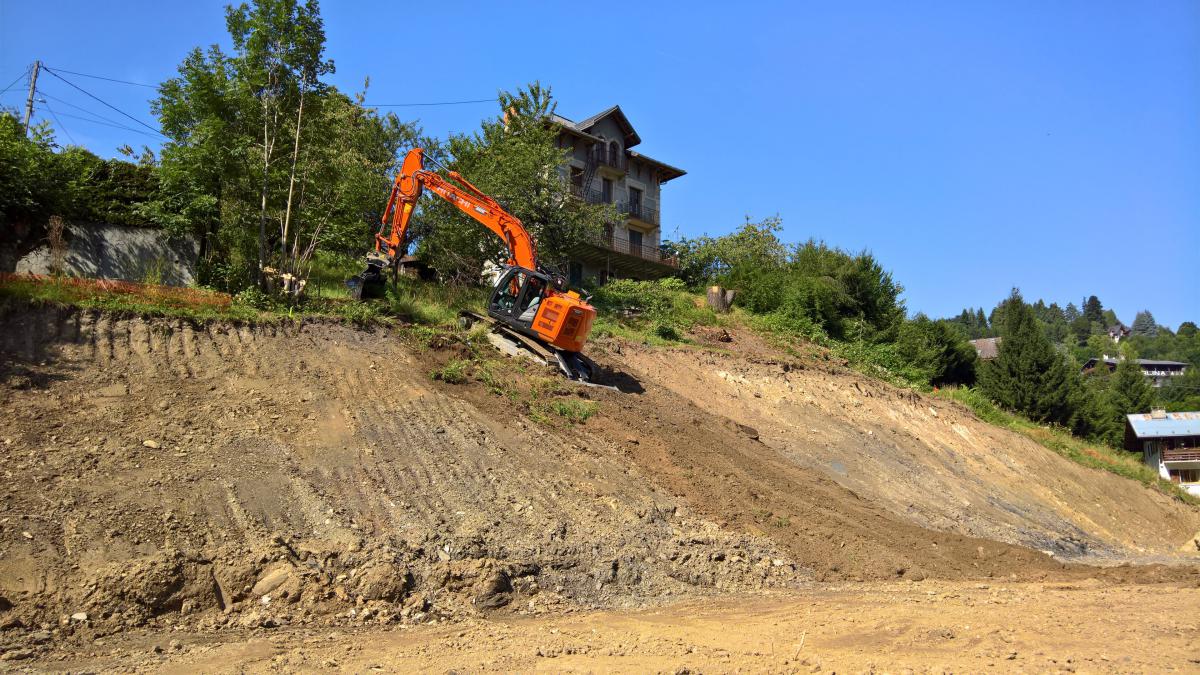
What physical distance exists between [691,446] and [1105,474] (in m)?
17.0

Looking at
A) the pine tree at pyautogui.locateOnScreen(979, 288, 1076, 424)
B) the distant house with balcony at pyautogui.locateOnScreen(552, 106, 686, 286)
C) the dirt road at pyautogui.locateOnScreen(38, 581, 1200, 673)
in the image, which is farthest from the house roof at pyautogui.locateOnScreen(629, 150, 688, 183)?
the dirt road at pyautogui.locateOnScreen(38, 581, 1200, 673)

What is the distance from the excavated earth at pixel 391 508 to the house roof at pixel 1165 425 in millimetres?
29545

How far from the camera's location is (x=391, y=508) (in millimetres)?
10453

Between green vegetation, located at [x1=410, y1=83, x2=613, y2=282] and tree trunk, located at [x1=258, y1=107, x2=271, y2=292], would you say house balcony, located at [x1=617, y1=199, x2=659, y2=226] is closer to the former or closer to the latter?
green vegetation, located at [x1=410, y1=83, x2=613, y2=282]

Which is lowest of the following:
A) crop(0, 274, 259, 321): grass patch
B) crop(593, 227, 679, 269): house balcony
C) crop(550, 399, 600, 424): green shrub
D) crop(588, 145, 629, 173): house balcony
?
crop(550, 399, 600, 424): green shrub

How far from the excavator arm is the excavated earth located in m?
2.25

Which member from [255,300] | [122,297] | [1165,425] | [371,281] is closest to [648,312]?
[371,281]

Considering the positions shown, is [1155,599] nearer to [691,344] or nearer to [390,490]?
[390,490]

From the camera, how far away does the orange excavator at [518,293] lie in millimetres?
16562

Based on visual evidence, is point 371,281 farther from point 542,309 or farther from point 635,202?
point 635,202

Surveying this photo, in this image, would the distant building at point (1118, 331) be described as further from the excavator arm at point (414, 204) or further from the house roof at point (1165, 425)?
the excavator arm at point (414, 204)

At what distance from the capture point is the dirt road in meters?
6.66

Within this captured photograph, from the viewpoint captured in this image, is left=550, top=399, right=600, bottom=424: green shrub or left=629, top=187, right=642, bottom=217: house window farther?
left=629, top=187, right=642, bottom=217: house window

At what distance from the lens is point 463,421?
1342 cm
